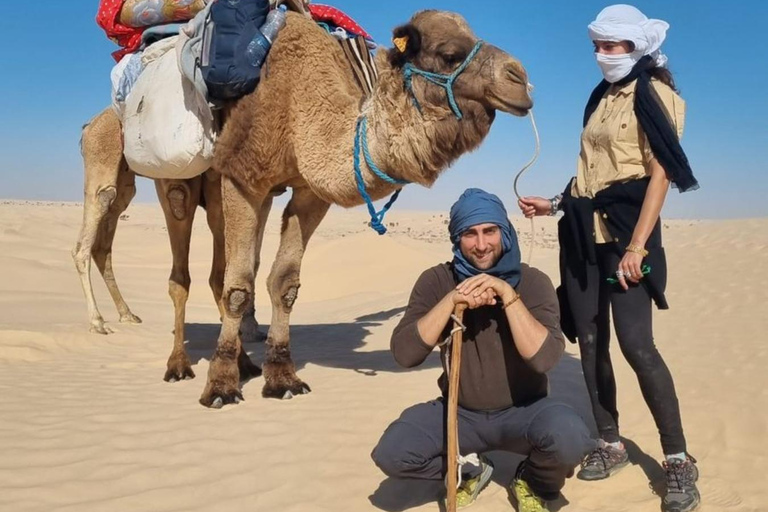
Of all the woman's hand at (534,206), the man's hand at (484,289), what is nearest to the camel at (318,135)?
the woman's hand at (534,206)

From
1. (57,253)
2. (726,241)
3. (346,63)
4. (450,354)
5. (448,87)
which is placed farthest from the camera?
(57,253)

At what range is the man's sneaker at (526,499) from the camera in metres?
3.22

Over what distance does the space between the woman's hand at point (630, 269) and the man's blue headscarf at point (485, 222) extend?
1.72 feet

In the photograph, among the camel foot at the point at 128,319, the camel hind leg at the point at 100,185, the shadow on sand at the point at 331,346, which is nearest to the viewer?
the shadow on sand at the point at 331,346

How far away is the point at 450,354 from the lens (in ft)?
10.6

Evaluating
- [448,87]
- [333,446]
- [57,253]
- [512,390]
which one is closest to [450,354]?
[512,390]

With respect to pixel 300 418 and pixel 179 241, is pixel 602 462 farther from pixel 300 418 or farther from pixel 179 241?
pixel 179 241

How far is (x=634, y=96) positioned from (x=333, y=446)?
263cm

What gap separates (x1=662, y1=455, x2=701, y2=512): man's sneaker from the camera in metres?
3.25

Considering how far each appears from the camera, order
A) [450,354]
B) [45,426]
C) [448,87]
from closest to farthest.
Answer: [450,354]
[448,87]
[45,426]

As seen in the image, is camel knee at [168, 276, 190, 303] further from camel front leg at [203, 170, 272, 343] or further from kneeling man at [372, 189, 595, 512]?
kneeling man at [372, 189, 595, 512]

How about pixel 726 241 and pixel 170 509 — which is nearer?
pixel 170 509

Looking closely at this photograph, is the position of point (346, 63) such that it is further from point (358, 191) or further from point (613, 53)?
point (613, 53)

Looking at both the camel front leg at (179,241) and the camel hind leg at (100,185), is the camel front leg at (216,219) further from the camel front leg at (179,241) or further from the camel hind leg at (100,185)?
the camel hind leg at (100,185)
